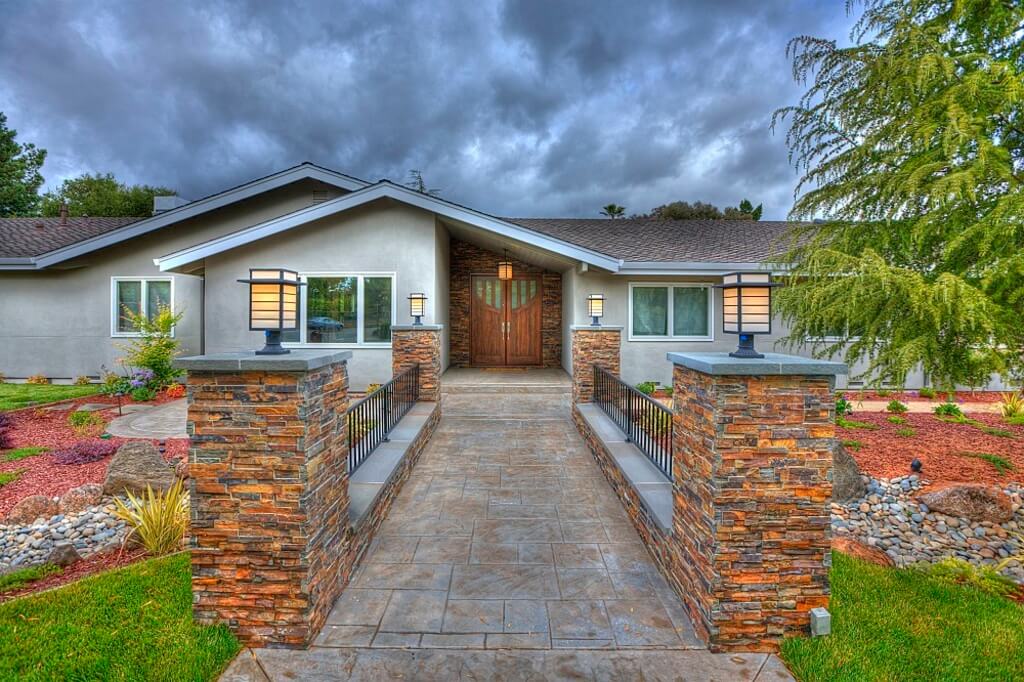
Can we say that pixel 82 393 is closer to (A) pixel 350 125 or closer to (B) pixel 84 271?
(B) pixel 84 271

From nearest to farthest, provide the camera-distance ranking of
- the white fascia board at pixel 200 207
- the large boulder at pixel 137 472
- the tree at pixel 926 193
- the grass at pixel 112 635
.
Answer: the grass at pixel 112 635 < the tree at pixel 926 193 < the large boulder at pixel 137 472 < the white fascia board at pixel 200 207

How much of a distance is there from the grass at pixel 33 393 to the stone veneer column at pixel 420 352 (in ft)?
22.2

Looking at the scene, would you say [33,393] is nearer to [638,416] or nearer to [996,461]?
[638,416]

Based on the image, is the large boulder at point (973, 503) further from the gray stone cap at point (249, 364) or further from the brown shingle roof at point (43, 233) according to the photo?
the brown shingle roof at point (43, 233)

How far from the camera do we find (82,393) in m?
9.08

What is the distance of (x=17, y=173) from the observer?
24.2m

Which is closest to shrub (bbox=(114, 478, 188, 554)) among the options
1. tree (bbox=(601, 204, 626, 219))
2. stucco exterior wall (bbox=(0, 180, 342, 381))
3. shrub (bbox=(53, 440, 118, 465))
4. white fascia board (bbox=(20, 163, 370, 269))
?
shrub (bbox=(53, 440, 118, 465))

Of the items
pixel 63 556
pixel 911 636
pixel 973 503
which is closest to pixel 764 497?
pixel 911 636

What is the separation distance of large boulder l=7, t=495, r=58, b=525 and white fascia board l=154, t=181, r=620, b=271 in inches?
225

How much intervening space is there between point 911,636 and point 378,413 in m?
4.77

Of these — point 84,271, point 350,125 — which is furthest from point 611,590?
point 350,125

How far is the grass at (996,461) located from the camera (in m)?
5.29

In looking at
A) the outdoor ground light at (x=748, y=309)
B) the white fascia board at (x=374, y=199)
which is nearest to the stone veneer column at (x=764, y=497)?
the outdoor ground light at (x=748, y=309)

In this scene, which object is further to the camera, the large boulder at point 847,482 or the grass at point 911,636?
the large boulder at point 847,482
